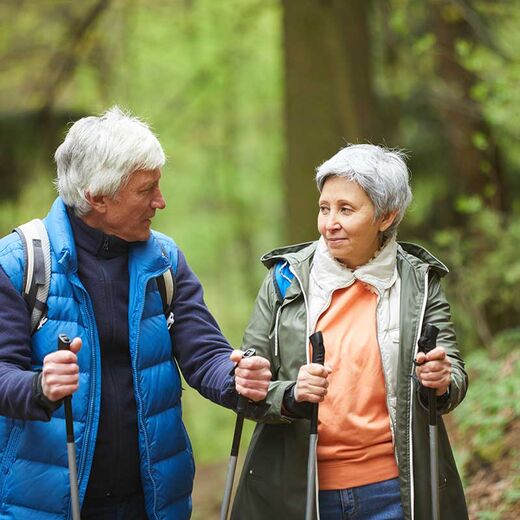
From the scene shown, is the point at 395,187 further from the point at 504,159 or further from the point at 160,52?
the point at 160,52

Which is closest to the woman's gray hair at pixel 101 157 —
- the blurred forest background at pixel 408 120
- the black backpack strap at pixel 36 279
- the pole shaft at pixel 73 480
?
the black backpack strap at pixel 36 279

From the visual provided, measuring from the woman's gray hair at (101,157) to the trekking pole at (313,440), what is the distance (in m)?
0.87

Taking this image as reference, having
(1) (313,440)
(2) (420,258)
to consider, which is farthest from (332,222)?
(1) (313,440)

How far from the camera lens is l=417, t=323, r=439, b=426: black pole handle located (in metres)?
3.05

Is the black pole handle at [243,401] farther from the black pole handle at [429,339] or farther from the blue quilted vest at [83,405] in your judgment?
the black pole handle at [429,339]

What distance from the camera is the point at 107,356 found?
10.4 ft

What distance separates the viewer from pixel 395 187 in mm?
3289

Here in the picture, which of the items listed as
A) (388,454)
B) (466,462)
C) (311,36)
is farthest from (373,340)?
(311,36)

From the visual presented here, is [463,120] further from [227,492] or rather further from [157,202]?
[227,492]

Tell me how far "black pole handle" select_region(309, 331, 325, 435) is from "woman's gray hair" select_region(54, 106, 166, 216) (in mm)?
849

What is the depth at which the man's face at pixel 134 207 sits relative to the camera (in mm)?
3211

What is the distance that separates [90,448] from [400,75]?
270 inches

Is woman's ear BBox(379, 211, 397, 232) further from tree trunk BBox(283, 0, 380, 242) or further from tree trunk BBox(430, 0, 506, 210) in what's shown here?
tree trunk BBox(430, 0, 506, 210)

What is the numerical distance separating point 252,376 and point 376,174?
2.81 feet
